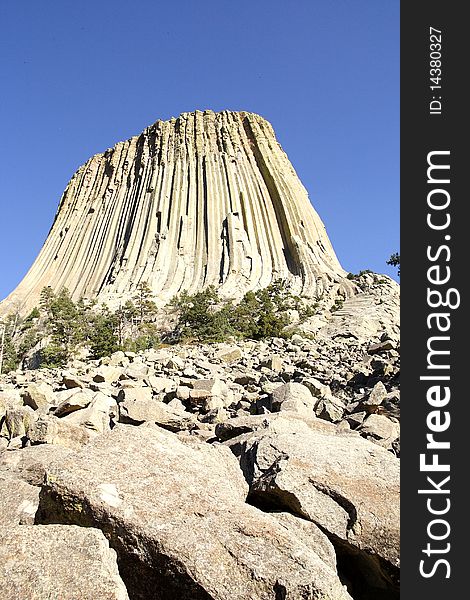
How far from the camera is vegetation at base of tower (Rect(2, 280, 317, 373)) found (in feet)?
90.1

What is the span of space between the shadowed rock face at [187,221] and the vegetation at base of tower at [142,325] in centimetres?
441

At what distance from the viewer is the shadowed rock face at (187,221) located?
48938 mm

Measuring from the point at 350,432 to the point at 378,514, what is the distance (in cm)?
198

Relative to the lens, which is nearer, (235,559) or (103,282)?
(235,559)

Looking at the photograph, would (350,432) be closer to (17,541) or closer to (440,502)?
(440,502)

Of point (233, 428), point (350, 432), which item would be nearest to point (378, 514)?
point (350, 432)

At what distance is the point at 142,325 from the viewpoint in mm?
36719

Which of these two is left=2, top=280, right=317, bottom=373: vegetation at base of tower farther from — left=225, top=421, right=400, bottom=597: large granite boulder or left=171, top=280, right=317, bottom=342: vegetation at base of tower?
left=225, top=421, right=400, bottom=597: large granite boulder

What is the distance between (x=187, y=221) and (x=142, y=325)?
19.7 metres

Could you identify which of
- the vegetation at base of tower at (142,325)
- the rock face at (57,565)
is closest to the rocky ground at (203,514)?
the rock face at (57,565)

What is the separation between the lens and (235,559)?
276cm

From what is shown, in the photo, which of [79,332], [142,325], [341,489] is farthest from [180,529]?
[142,325]

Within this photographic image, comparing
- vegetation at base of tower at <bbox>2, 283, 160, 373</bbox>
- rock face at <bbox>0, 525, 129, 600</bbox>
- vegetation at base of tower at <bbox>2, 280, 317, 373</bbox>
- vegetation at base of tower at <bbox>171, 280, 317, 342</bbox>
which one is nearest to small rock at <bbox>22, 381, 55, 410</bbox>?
rock face at <bbox>0, 525, 129, 600</bbox>

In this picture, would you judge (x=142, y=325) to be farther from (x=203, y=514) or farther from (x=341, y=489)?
(x=203, y=514)
